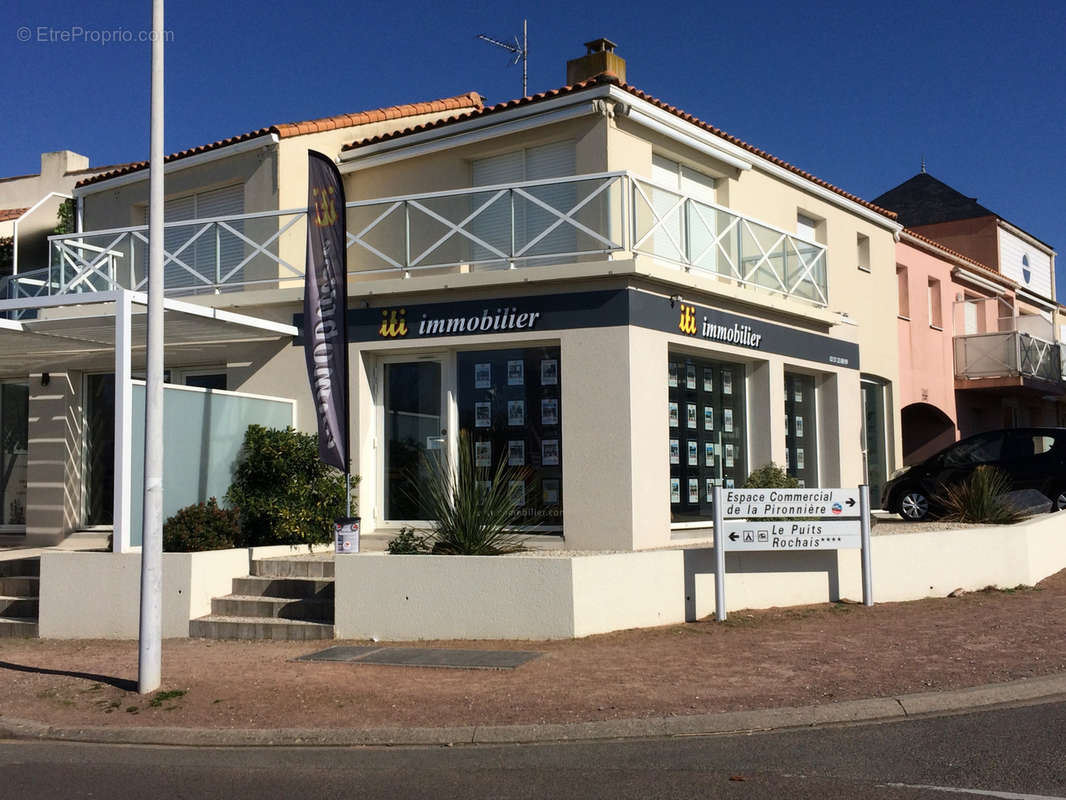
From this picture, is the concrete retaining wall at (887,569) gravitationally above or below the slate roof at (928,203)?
below

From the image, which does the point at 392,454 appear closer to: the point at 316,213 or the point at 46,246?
the point at 316,213

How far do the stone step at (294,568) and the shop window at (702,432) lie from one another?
4165 millimetres

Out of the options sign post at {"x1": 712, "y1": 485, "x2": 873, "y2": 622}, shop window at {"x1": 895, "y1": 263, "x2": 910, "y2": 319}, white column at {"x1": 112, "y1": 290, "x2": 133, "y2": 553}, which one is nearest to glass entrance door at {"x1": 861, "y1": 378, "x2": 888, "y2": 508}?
shop window at {"x1": 895, "y1": 263, "x2": 910, "y2": 319}

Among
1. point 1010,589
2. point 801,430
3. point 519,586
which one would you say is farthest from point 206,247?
point 1010,589

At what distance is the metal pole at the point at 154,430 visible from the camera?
26.8 ft

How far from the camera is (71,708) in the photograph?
8.01 metres

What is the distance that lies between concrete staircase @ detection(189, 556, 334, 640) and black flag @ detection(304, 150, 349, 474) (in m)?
1.23

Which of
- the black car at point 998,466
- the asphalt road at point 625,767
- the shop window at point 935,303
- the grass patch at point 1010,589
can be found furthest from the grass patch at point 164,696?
the shop window at point 935,303

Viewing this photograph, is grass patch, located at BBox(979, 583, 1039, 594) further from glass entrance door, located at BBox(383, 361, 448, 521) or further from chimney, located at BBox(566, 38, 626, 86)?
chimney, located at BBox(566, 38, 626, 86)

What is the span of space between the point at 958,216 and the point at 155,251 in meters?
26.8

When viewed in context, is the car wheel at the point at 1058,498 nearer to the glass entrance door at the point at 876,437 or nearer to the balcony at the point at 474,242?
the glass entrance door at the point at 876,437

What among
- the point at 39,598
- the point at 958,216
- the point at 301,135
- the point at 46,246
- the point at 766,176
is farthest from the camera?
the point at 958,216

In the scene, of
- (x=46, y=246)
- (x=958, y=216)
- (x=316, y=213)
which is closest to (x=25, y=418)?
(x=46, y=246)

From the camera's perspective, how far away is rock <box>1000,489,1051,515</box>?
1606 cm
